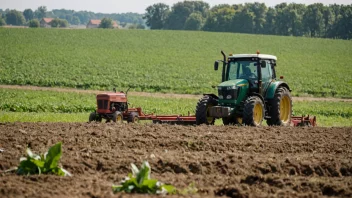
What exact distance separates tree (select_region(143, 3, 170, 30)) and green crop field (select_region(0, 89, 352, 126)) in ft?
311

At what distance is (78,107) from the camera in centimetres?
2541

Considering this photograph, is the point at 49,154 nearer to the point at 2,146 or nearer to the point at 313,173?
the point at 2,146

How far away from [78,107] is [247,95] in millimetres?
10668

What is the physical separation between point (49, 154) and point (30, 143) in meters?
3.17

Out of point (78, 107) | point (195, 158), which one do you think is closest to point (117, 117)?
point (195, 158)

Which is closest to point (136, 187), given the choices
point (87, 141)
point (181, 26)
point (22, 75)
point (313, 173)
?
point (313, 173)

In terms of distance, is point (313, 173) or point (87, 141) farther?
point (87, 141)

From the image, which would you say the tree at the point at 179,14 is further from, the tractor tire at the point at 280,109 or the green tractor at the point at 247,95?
the green tractor at the point at 247,95

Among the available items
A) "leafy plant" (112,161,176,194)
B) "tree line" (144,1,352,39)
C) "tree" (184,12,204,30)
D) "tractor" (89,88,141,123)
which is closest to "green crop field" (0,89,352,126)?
"tractor" (89,88,141,123)

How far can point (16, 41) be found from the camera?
5978 cm

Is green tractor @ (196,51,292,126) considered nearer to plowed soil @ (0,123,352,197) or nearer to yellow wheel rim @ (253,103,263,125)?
yellow wheel rim @ (253,103,263,125)

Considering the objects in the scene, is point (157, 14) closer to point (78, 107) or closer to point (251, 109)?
point (78, 107)

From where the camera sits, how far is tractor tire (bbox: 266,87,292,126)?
1656cm

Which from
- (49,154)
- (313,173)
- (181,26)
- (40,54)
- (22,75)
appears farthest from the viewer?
(181,26)
